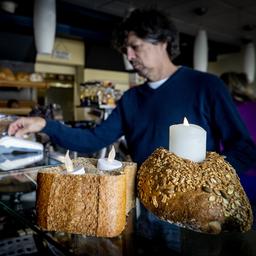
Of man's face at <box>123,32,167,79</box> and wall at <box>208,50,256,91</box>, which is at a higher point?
wall at <box>208,50,256,91</box>

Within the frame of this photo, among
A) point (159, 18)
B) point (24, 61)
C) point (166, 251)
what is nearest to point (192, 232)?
point (166, 251)

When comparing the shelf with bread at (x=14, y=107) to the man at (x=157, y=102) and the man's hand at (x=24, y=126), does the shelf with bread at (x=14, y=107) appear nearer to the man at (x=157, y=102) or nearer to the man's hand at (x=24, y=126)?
the man at (x=157, y=102)

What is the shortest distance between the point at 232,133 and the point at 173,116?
19cm

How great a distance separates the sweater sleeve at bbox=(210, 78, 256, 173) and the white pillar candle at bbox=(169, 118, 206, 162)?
16 cm

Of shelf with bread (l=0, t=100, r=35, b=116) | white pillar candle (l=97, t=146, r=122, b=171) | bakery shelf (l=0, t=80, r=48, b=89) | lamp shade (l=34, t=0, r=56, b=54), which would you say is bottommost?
white pillar candle (l=97, t=146, r=122, b=171)

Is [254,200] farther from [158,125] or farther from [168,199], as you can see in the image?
[158,125]

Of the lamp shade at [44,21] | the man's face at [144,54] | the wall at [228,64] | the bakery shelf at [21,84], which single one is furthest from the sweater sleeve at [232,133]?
the wall at [228,64]

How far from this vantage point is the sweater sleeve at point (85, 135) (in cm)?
103

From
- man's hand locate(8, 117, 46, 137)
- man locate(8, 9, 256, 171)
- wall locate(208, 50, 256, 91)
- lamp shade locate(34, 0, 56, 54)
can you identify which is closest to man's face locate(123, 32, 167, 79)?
man locate(8, 9, 256, 171)

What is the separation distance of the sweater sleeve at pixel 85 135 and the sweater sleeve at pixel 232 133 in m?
0.47

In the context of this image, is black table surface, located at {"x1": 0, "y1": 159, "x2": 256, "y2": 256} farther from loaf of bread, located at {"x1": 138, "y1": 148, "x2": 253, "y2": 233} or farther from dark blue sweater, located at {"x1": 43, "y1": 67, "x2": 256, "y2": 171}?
dark blue sweater, located at {"x1": 43, "y1": 67, "x2": 256, "y2": 171}

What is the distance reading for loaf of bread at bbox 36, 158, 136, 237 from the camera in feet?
1.51

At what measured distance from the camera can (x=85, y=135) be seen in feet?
3.85

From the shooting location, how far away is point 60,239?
0.49 meters
